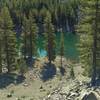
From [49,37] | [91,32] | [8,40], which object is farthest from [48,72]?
[91,32]

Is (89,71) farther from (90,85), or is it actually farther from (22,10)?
(22,10)

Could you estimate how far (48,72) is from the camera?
65.4 metres

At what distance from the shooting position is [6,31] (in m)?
62.0

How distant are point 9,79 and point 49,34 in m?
15.3

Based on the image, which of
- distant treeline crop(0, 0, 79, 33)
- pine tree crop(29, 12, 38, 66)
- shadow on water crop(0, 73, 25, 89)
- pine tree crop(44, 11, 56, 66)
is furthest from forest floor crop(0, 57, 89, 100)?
distant treeline crop(0, 0, 79, 33)

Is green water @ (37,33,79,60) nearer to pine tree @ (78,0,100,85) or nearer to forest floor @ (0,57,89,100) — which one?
forest floor @ (0,57,89,100)

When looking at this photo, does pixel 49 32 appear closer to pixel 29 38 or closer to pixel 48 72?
pixel 29 38

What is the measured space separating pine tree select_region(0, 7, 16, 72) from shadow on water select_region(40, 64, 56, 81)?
6283 millimetres

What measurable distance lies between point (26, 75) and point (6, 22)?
1069 centimetres

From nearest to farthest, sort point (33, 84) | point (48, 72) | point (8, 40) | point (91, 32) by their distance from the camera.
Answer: point (91, 32), point (33, 84), point (8, 40), point (48, 72)

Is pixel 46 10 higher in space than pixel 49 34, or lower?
higher

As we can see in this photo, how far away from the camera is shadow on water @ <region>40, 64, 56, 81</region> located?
6209cm

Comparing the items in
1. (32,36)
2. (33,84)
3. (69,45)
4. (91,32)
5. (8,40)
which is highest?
(91,32)

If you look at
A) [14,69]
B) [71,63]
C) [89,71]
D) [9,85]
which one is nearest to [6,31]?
[14,69]
